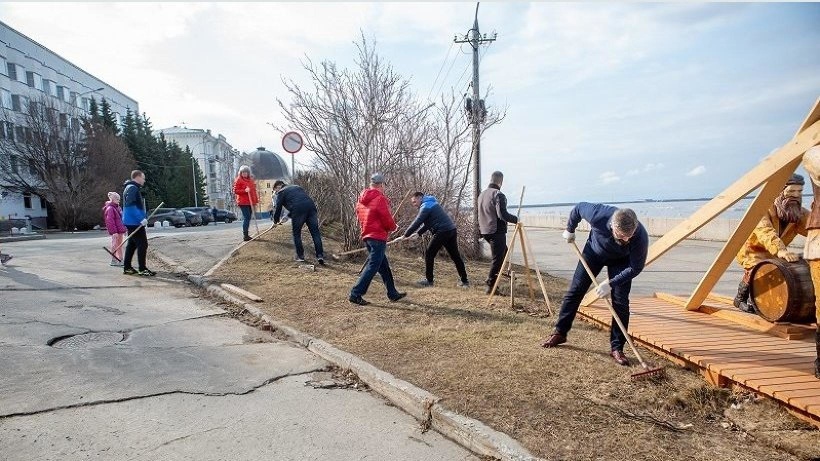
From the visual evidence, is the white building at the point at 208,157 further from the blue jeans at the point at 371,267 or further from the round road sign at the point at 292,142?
the blue jeans at the point at 371,267

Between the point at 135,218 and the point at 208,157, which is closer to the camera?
the point at 135,218

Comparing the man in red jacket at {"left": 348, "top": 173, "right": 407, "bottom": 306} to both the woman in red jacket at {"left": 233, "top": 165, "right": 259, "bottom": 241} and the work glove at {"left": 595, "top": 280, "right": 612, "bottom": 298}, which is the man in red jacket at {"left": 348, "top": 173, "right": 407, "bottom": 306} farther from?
the woman in red jacket at {"left": 233, "top": 165, "right": 259, "bottom": 241}

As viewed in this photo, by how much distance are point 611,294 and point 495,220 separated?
2890mm

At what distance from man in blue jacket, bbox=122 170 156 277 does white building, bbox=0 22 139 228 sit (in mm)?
31459

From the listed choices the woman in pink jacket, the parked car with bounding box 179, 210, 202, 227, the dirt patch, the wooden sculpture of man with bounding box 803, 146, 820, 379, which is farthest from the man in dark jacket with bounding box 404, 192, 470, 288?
the parked car with bounding box 179, 210, 202, 227

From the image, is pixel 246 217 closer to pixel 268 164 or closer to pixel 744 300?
pixel 744 300

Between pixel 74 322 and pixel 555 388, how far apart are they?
17.8 ft

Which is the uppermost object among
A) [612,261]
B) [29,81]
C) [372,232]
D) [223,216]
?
[29,81]

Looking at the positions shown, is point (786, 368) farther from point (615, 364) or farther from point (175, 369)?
point (175, 369)

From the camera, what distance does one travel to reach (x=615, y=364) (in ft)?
13.6

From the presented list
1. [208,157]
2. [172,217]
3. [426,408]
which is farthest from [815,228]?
[208,157]

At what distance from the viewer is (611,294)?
14.8 ft

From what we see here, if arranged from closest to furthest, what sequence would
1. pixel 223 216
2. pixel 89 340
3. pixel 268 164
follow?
1. pixel 89 340
2. pixel 268 164
3. pixel 223 216

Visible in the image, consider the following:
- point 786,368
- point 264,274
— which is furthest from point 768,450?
point 264,274
